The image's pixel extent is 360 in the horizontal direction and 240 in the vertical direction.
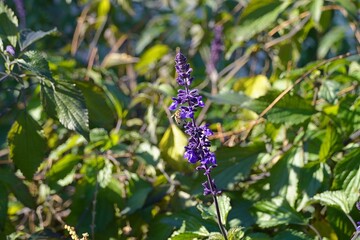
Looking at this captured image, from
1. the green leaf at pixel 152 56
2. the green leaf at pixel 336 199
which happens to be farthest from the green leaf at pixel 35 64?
the green leaf at pixel 152 56

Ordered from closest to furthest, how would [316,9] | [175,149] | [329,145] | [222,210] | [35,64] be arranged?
[222,210]
[35,64]
[329,145]
[175,149]
[316,9]

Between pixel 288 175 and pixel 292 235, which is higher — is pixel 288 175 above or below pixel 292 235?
above

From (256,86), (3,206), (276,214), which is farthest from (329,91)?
(3,206)

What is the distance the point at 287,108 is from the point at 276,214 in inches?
11.8

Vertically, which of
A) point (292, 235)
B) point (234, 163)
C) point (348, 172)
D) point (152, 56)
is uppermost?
point (152, 56)

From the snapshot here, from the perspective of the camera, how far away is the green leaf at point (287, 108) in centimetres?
178

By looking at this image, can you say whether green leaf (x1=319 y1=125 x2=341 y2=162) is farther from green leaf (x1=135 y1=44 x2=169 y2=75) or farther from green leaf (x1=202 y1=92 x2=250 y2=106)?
green leaf (x1=135 y1=44 x2=169 y2=75)

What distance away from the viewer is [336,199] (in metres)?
1.56

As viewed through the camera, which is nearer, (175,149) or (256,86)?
(175,149)

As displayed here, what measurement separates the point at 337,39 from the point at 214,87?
80cm

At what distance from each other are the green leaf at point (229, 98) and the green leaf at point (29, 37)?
47 centimetres

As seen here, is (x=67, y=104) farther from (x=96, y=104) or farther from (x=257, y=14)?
(x=257, y=14)

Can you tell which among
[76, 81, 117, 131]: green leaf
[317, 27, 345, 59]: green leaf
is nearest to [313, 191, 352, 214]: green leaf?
[76, 81, 117, 131]: green leaf

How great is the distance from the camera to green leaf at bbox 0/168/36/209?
72.6 inches
